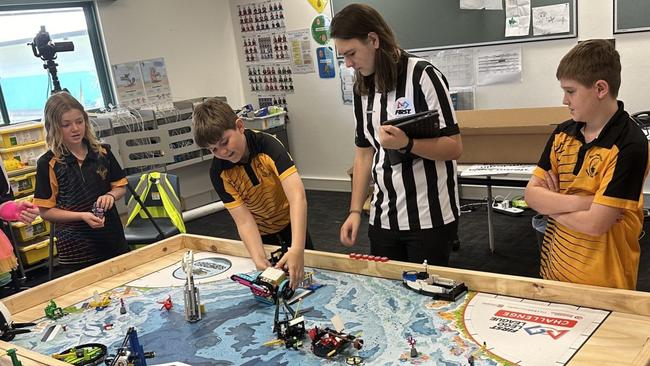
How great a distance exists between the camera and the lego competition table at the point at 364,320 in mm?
1252

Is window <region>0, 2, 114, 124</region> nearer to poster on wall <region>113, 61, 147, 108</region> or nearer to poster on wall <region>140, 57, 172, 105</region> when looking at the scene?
poster on wall <region>113, 61, 147, 108</region>

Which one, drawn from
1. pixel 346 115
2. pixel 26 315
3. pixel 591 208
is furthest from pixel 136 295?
pixel 346 115

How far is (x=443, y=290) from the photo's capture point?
152 centimetres

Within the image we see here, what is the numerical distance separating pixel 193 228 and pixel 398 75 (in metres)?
3.46

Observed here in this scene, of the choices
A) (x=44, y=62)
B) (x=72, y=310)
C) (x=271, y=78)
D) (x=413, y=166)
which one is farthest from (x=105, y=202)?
(x=271, y=78)

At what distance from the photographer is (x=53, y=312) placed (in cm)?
180

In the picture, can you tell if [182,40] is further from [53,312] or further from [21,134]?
[53,312]

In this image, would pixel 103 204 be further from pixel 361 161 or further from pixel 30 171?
pixel 30 171

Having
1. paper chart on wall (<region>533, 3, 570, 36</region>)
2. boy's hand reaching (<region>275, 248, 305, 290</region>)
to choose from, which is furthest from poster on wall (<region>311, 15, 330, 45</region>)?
boy's hand reaching (<region>275, 248, 305, 290</region>)

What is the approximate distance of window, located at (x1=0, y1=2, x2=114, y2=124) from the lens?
4566 mm

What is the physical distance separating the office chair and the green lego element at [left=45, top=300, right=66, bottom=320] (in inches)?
54.5

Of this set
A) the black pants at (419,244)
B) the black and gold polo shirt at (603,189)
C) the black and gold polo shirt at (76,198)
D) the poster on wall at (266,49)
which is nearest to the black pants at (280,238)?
the black pants at (419,244)

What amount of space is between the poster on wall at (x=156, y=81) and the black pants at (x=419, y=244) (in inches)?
151

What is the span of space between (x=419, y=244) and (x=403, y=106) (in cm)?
43
